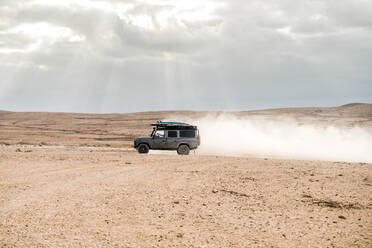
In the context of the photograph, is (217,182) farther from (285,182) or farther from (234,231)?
(234,231)

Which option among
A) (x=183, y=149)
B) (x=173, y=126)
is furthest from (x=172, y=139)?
(x=183, y=149)

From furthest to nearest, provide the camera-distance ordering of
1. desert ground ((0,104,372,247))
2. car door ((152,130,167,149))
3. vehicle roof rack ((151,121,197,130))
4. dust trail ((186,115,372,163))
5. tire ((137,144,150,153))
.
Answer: dust trail ((186,115,372,163)) < tire ((137,144,150,153)) < car door ((152,130,167,149)) < vehicle roof rack ((151,121,197,130)) < desert ground ((0,104,372,247))

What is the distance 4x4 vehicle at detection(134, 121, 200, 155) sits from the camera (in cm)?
2481

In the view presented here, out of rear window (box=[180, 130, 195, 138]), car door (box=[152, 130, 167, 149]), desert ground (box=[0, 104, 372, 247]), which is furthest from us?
car door (box=[152, 130, 167, 149])

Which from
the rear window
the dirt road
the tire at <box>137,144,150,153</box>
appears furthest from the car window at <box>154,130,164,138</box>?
the dirt road

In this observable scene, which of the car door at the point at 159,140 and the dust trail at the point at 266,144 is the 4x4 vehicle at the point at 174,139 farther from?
the dust trail at the point at 266,144

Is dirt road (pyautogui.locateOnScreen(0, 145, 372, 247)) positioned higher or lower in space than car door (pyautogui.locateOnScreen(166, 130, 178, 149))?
lower

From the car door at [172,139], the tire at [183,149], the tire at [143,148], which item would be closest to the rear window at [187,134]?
the car door at [172,139]

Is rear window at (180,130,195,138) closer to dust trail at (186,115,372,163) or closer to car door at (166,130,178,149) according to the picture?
car door at (166,130,178,149)

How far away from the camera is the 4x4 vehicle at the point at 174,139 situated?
2481cm

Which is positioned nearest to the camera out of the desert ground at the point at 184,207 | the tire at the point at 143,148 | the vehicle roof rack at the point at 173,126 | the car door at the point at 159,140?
the desert ground at the point at 184,207

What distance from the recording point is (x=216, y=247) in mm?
7129

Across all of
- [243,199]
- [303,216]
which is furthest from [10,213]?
[303,216]

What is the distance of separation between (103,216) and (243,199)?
14.5ft
